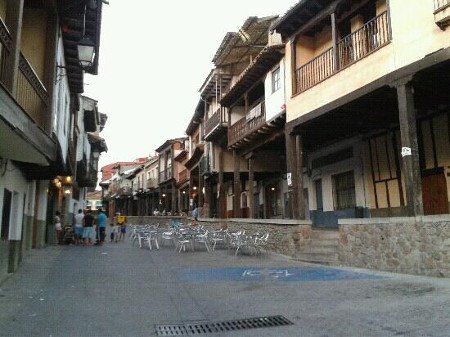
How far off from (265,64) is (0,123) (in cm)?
1345

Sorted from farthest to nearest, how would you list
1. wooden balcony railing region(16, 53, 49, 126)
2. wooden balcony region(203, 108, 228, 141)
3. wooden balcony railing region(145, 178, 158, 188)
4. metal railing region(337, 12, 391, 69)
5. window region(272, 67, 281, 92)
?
wooden balcony railing region(145, 178, 158, 188) → wooden balcony region(203, 108, 228, 141) → window region(272, 67, 281, 92) → metal railing region(337, 12, 391, 69) → wooden balcony railing region(16, 53, 49, 126)

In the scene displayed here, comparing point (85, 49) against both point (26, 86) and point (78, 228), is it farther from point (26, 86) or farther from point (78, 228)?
point (78, 228)

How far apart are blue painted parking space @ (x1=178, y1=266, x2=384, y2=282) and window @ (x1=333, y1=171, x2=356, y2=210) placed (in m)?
6.30

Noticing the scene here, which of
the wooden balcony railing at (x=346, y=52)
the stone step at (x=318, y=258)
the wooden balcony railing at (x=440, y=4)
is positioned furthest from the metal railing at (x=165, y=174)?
the wooden balcony railing at (x=440, y=4)

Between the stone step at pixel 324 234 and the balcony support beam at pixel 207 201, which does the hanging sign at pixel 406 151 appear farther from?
the balcony support beam at pixel 207 201

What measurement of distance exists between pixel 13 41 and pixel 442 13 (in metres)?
8.52

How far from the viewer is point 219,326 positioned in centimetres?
577

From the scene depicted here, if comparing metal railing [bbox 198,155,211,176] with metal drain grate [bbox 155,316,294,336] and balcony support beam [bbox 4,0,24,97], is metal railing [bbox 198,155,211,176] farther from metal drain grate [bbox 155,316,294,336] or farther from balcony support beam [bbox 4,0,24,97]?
metal drain grate [bbox 155,316,294,336]

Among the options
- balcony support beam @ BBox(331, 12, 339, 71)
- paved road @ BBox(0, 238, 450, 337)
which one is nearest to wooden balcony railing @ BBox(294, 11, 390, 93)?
balcony support beam @ BBox(331, 12, 339, 71)

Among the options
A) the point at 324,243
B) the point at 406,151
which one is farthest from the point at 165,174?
the point at 406,151

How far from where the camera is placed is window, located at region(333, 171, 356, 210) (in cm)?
1703

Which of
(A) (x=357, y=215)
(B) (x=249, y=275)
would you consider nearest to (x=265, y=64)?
(A) (x=357, y=215)

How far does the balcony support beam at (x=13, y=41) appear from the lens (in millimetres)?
6281

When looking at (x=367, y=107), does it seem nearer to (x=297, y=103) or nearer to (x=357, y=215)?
(x=297, y=103)
